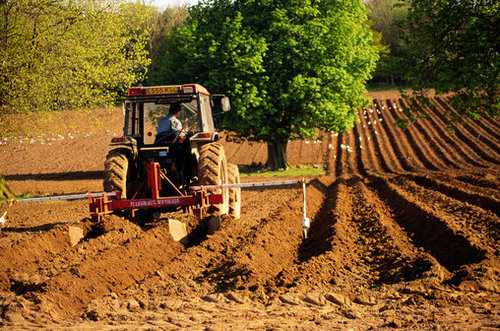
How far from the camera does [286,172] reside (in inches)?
965

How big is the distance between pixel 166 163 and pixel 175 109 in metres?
1.06

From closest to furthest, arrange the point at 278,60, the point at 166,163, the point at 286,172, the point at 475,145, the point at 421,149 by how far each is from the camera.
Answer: the point at 166,163, the point at 278,60, the point at 286,172, the point at 421,149, the point at 475,145

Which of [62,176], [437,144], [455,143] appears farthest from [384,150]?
[62,176]

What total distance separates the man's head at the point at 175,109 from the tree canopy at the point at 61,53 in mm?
6624

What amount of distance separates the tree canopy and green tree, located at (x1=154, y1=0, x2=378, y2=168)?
5.57 meters

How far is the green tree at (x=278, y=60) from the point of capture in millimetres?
21422

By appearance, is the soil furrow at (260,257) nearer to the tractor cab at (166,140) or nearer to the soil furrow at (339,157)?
the tractor cab at (166,140)

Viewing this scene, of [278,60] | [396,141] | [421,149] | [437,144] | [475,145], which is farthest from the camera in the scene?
[396,141]

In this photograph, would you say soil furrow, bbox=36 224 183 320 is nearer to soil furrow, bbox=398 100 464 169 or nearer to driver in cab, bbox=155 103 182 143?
driver in cab, bbox=155 103 182 143

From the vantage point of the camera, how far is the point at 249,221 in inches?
420

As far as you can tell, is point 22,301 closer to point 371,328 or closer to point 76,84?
point 371,328

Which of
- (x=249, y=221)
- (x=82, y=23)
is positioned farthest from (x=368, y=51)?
(x=249, y=221)

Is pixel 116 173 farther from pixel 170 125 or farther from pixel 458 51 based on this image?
pixel 458 51

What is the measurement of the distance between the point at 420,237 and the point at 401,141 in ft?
77.1
